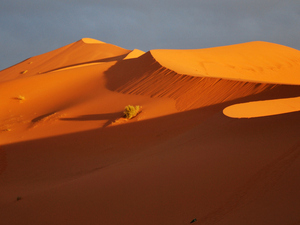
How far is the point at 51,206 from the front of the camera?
22.3ft

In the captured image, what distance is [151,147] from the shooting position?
10938 millimetres

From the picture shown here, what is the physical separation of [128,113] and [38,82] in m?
11.9

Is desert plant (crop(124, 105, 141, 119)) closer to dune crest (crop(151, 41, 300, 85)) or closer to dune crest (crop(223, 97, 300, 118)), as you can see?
dune crest (crop(223, 97, 300, 118))

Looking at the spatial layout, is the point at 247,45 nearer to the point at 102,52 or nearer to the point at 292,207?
the point at 102,52

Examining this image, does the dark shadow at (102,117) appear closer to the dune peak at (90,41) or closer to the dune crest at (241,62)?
the dune crest at (241,62)

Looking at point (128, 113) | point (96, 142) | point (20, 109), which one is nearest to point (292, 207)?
point (96, 142)

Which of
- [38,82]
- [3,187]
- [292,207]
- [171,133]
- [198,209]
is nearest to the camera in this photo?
[292,207]

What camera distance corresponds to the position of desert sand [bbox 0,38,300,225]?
556 centimetres

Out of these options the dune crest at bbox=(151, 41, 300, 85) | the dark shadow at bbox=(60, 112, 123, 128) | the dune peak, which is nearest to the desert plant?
the dark shadow at bbox=(60, 112, 123, 128)

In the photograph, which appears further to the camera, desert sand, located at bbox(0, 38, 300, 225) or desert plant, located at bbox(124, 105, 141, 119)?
desert plant, located at bbox(124, 105, 141, 119)

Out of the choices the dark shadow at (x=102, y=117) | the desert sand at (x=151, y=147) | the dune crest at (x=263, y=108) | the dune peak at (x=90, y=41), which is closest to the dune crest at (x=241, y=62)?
the desert sand at (x=151, y=147)

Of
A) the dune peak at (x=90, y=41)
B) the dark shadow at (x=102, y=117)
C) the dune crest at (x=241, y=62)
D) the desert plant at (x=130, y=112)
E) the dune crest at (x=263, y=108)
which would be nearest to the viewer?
the dune crest at (x=263, y=108)

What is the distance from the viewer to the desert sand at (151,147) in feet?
18.2

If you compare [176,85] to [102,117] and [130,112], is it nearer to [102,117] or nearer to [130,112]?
[130,112]
